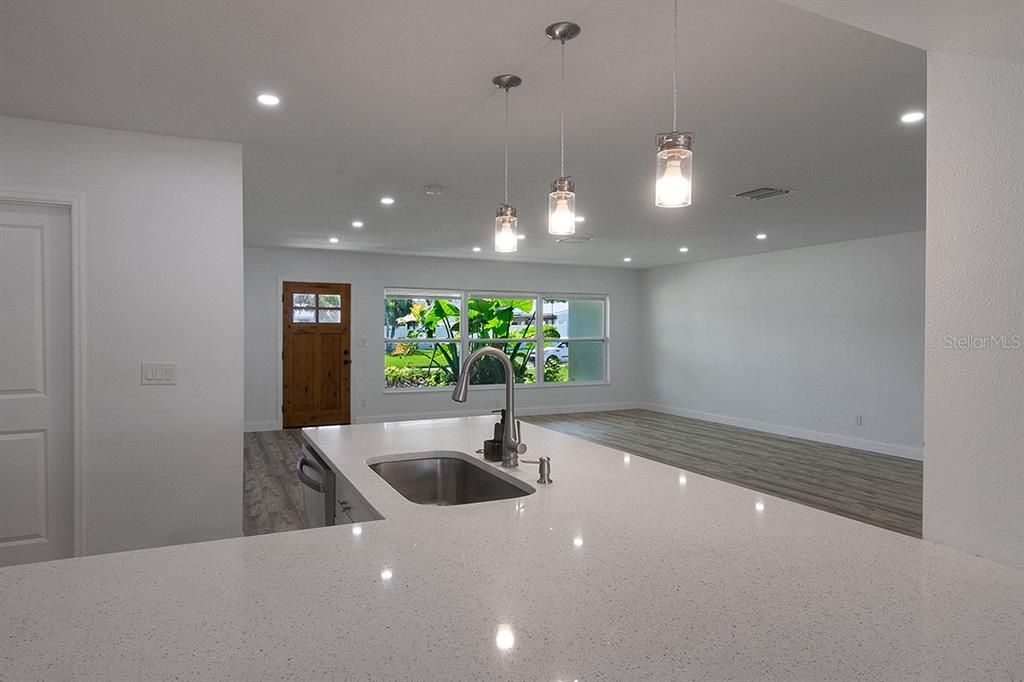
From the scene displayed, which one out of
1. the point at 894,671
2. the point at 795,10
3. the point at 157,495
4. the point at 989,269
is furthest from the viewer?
the point at 157,495

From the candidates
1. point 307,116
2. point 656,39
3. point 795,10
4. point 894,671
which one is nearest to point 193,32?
point 307,116

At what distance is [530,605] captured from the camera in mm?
957

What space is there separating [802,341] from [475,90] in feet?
20.0

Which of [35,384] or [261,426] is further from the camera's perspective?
[261,426]

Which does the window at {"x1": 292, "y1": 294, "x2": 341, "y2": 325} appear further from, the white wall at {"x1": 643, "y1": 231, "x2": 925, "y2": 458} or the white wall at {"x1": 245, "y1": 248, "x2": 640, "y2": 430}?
the white wall at {"x1": 643, "y1": 231, "x2": 925, "y2": 458}

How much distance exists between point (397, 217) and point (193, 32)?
3.41 m

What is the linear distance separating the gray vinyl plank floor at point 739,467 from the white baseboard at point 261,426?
0.14 m

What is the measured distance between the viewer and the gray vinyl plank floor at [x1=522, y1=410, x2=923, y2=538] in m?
4.46

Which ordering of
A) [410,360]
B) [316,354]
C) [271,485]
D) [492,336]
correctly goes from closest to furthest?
[271,485] < [316,354] < [410,360] < [492,336]

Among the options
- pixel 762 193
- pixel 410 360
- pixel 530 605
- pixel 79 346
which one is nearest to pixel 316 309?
pixel 410 360

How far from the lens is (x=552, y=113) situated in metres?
2.87

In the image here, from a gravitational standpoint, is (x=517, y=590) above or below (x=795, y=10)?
below

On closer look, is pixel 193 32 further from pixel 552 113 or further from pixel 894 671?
pixel 894 671

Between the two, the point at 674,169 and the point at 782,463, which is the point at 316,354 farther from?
the point at 674,169
